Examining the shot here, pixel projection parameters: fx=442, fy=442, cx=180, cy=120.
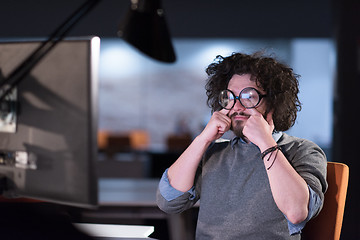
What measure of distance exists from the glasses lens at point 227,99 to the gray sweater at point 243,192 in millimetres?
152

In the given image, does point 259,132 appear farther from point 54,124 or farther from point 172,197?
point 54,124

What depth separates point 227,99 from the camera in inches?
52.7

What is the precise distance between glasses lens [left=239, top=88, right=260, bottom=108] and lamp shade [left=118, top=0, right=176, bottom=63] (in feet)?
3.16

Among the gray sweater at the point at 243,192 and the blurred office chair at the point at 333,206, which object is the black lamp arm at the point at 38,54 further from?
the blurred office chair at the point at 333,206

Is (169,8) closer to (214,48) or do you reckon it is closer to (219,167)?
(214,48)

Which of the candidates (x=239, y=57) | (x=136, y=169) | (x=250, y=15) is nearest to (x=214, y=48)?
(x=250, y=15)

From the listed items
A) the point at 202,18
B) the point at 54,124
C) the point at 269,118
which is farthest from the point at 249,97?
the point at 202,18

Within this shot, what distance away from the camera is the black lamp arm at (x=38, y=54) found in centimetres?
120

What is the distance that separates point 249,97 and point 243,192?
283 mm

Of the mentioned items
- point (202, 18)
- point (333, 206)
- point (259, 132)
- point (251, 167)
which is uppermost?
point (202, 18)

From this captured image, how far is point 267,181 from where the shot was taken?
51.0 inches

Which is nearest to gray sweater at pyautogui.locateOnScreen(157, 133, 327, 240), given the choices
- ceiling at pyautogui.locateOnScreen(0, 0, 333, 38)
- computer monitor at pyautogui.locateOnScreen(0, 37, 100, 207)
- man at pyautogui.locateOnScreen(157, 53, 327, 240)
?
man at pyautogui.locateOnScreen(157, 53, 327, 240)

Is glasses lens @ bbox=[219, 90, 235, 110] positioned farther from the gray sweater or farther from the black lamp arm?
the black lamp arm

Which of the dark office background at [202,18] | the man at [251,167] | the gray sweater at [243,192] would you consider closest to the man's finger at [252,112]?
the man at [251,167]
